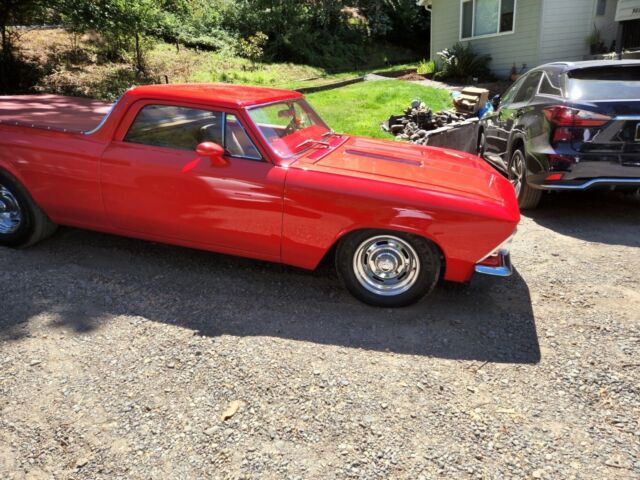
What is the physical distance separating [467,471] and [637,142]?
4060 millimetres

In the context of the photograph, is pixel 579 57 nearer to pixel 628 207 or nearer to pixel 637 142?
pixel 628 207

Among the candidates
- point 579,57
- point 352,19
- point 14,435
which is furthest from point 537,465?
point 352,19

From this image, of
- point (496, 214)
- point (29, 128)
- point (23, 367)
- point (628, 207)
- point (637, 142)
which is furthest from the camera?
point (628, 207)

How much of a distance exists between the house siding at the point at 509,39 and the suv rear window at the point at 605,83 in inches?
386

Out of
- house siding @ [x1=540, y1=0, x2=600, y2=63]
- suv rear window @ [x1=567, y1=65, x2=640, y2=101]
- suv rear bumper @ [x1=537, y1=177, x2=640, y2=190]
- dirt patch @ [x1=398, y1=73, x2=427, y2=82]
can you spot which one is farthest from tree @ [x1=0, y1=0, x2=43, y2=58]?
house siding @ [x1=540, y1=0, x2=600, y2=63]

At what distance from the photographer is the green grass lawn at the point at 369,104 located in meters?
9.47

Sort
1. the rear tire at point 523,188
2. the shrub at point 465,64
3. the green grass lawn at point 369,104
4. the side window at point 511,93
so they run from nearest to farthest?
the rear tire at point 523,188, the side window at point 511,93, the green grass lawn at point 369,104, the shrub at point 465,64

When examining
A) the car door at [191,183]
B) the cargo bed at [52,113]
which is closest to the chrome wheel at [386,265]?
the car door at [191,183]

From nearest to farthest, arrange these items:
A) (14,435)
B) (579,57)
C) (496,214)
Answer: (14,435) < (496,214) < (579,57)

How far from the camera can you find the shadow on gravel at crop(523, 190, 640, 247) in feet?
16.5

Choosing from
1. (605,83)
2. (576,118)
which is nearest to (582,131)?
(576,118)

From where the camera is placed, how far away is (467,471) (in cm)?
224

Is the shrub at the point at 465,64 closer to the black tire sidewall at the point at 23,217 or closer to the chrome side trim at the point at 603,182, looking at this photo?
the chrome side trim at the point at 603,182

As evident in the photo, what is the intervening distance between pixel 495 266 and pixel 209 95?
2423 mm
